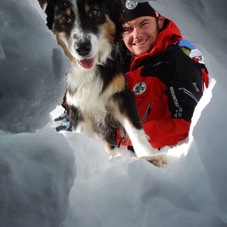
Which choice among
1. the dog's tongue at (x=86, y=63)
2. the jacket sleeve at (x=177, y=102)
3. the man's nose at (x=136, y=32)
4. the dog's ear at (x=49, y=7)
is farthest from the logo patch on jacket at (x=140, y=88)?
the dog's ear at (x=49, y=7)

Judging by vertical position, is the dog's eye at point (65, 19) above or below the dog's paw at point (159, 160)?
below

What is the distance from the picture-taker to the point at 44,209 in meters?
0.88

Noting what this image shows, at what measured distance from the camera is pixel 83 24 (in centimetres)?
294

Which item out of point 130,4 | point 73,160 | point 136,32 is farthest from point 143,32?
point 73,160

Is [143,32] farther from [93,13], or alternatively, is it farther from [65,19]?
[65,19]

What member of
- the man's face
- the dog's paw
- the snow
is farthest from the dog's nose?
the snow

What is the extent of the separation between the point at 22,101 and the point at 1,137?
198 mm

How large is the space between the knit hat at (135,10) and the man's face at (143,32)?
5 cm

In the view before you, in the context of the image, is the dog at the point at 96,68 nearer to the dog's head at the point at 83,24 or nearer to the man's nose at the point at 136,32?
the dog's head at the point at 83,24

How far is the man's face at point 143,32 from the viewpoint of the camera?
3693 millimetres

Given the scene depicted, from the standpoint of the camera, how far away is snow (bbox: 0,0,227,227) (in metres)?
0.87

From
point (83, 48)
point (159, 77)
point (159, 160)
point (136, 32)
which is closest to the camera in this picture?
point (159, 160)

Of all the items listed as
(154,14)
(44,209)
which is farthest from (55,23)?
(44,209)

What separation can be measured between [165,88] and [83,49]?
33.1 inches
